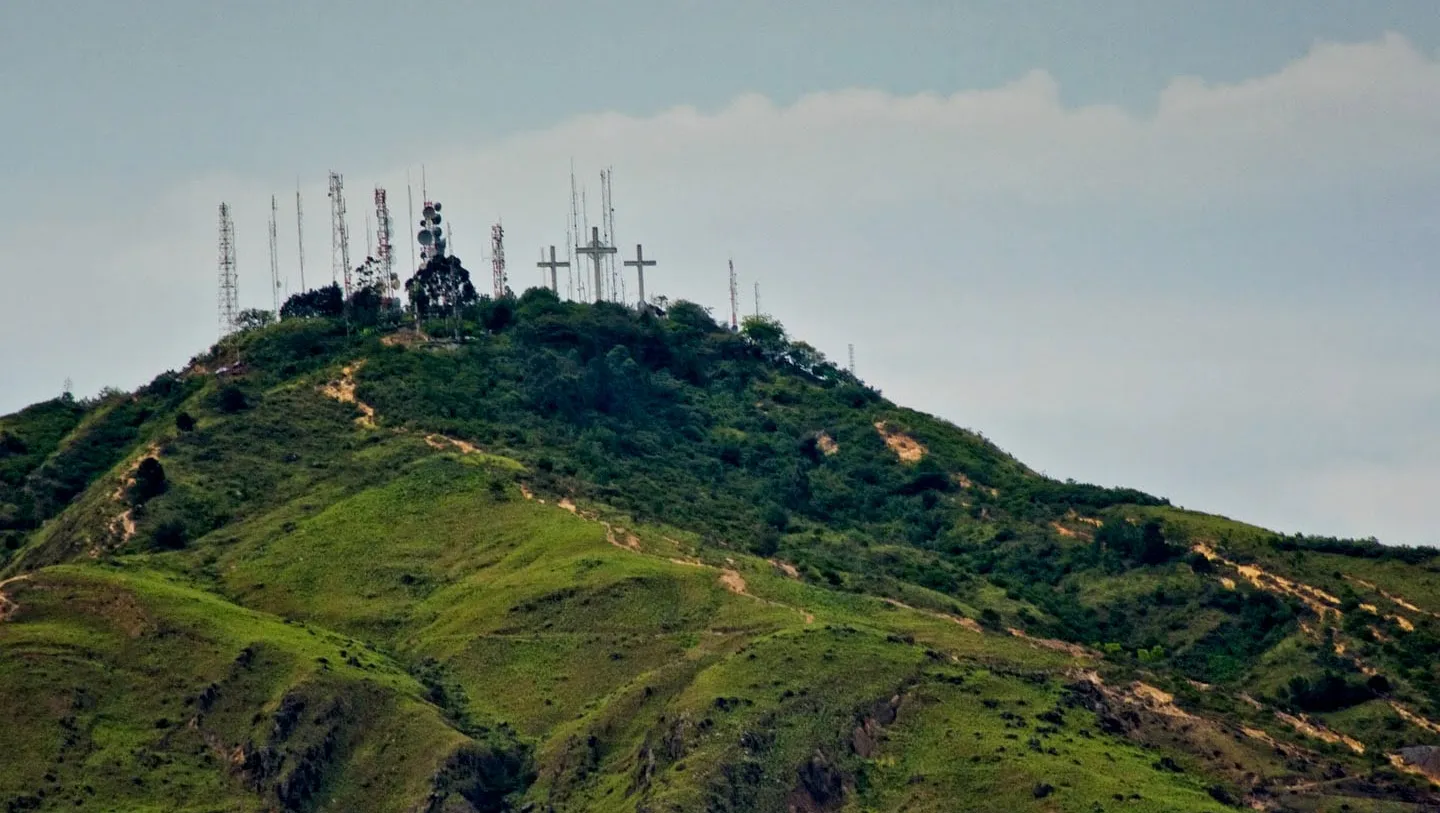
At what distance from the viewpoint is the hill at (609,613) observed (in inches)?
4941

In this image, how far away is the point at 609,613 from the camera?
140625 millimetres

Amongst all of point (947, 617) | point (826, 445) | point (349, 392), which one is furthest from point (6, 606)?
point (826, 445)

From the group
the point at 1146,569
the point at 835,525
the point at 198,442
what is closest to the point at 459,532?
the point at 198,442

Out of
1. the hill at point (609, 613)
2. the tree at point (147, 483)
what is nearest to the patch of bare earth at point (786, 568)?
the hill at point (609, 613)

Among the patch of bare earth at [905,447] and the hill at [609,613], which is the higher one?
the patch of bare earth at [905,447]

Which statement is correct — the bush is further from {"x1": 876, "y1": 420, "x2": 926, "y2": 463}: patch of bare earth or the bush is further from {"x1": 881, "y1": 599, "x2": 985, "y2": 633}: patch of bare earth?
{"x1": 876, "y1": 420, "x2": 926, "y2": 463}: patch of bare earth

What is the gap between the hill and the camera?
125500 millimetres

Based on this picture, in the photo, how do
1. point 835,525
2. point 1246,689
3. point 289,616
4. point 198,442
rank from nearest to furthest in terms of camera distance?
point 289,616, point 1246,689, point 198,442, point 835,525

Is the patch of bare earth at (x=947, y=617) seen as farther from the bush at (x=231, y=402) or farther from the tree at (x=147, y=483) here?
the bush at (x=231, y=402)

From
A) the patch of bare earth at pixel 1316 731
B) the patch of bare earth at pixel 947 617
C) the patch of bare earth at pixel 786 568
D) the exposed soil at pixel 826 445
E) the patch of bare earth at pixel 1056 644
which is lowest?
the patch of bare earth at pixel 1316 731

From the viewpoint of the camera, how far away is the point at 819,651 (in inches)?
5271

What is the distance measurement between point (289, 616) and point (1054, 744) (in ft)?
145

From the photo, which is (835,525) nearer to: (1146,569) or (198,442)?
(1146,569)

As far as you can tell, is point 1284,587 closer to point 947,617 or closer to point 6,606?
point 947,617
